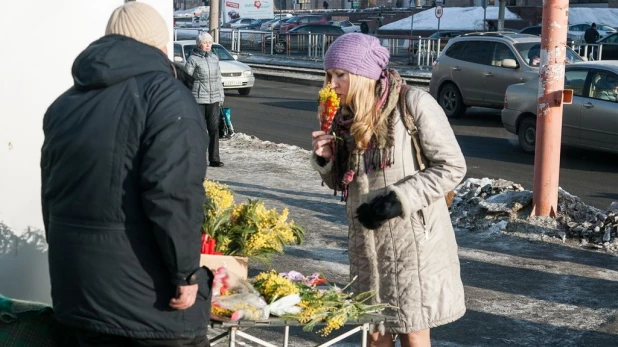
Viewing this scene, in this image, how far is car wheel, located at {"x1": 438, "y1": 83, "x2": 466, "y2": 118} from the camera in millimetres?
19859

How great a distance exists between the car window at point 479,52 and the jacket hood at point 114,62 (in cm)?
1660

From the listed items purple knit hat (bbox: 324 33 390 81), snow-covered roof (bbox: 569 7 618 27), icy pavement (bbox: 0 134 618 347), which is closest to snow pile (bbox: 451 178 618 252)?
icy pavement (bbox: 0 134 618 347)

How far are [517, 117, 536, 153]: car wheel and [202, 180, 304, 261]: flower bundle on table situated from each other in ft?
36.5

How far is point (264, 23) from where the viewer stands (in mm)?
62906

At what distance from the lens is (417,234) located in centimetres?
406

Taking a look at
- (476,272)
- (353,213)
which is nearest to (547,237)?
(476,272)

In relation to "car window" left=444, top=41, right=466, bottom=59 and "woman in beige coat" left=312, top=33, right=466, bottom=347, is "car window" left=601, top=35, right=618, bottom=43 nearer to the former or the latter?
"car window" left=444, top=41, right=466, bottom=59

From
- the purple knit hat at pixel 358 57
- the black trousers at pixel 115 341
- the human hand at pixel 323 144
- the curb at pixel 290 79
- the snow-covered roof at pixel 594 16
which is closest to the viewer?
the black trousers at pixel 115 341

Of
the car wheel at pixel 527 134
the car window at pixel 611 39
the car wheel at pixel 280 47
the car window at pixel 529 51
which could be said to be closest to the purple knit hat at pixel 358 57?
the car wheel at pixel 527 134

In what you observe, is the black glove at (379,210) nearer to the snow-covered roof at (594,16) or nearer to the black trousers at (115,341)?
the black trousers at (115,341)

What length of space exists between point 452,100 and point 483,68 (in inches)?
43.6

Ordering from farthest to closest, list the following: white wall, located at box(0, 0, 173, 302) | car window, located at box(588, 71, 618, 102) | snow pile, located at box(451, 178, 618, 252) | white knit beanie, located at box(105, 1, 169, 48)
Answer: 1. car window, located at box(588, 71, 618, 102)
2. snow pile, located at box(451, 178, 618, 252)
3. white wall, located at box(0, 0, 173, 302)
4. white knit beanie, located at box(105, 1, 169, 48)

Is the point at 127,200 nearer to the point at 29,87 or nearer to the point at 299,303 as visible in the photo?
the point at 299,303

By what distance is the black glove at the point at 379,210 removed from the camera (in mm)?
3875
